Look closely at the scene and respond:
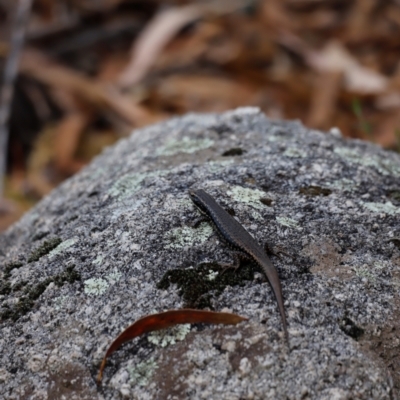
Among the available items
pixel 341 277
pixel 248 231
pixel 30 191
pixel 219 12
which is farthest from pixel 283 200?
pixel 219 12

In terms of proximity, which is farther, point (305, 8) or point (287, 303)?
point (305, 8)

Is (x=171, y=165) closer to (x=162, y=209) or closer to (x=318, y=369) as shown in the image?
(x=162, y=209)

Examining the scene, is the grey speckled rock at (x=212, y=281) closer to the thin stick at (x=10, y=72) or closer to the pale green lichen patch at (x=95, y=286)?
the pale green lichen patch at (x=95, y=286)

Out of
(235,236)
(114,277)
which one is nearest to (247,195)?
Answer: (235,236)

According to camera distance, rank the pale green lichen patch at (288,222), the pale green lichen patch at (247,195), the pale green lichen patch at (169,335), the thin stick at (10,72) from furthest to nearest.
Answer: the thin stick at (10,72)
the pale green lichen patch at (247,195)
the pale green lichen patch at (288,222)
the pale green lichen patch at (169,335)

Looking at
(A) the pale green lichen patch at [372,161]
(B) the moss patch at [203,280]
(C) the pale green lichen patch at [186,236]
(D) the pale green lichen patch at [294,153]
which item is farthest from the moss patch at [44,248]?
(A) the pale green lichen patch at [372,161]

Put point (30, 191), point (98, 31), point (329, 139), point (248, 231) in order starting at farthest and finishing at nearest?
point (98, 31)
point (30, 191)
point (329, 139)
point (248, 231)

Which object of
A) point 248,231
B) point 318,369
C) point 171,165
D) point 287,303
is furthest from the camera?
point 171,165
